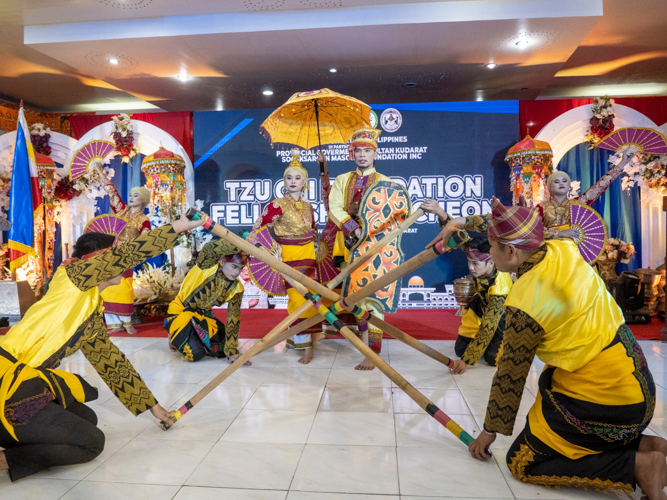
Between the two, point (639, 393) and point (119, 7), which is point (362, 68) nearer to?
point (119, 7)

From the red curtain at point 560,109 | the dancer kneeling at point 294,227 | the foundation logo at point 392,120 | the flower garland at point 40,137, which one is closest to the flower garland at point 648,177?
the red curtain at point 560,109

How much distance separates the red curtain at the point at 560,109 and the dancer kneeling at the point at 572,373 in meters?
5.06

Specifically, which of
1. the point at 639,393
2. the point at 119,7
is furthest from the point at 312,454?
the point at 119,7

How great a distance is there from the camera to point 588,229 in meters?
4.75

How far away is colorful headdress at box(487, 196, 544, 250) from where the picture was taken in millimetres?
1540

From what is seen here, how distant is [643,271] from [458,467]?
4.74 meters

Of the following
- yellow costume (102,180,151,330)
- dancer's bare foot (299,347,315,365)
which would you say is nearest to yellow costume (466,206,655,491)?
dancer's bare foot (299,347,315,365)

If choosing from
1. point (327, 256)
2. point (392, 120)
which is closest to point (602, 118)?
point (392, 120)

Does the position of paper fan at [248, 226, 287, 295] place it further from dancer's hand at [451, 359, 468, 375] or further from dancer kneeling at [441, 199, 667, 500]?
dancer kneeling at [441, 199, 667, 500]

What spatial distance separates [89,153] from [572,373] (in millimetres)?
5854

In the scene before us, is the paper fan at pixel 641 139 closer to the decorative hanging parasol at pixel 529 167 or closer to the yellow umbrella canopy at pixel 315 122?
the decorative hanging parasol at pixel 529 167

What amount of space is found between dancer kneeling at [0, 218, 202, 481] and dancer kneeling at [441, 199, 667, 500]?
130 centimetres

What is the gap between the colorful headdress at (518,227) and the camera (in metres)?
1.54

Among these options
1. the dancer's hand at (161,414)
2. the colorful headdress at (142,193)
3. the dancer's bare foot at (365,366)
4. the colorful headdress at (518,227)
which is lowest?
the dancer's bare foot at (365,366)
